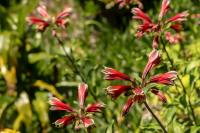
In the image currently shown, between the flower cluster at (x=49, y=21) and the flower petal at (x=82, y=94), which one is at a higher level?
the flower cluster at (x=49, y=21)

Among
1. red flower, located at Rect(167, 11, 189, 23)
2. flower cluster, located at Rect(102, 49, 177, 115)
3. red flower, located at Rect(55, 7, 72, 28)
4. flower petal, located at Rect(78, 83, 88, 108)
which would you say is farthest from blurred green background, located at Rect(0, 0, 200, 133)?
flower cluster, located at Rect(102, 49, 177, 115)

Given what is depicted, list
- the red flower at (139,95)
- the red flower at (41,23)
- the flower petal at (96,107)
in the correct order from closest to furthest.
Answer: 1. the red flower at (139,95)
2. the flower petal at (96,107)
3. the red flower at (41,23)

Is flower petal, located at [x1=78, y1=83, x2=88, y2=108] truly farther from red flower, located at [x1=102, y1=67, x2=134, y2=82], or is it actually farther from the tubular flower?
red flower, located at [x1=102, y1=67, x2=134, y2=82]

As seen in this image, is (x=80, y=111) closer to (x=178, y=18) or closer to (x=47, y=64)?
(x=178, y=18)

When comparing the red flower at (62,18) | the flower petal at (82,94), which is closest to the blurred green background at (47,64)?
the red flower at (62,18)

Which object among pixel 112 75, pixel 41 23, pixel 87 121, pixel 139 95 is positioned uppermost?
pixel 41 23

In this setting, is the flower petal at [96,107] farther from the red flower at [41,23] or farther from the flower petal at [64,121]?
the red flower at [41,23]

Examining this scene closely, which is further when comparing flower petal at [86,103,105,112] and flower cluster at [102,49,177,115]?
flower petal at [86,103,105,112]

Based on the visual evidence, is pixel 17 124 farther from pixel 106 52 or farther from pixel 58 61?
pixel 106 52

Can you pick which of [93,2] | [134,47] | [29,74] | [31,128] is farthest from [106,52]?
[93,2]

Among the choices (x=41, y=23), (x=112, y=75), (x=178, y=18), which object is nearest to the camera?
(x=112, y=75)

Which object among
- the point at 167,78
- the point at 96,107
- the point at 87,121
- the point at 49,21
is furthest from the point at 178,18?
the point at 49,21
